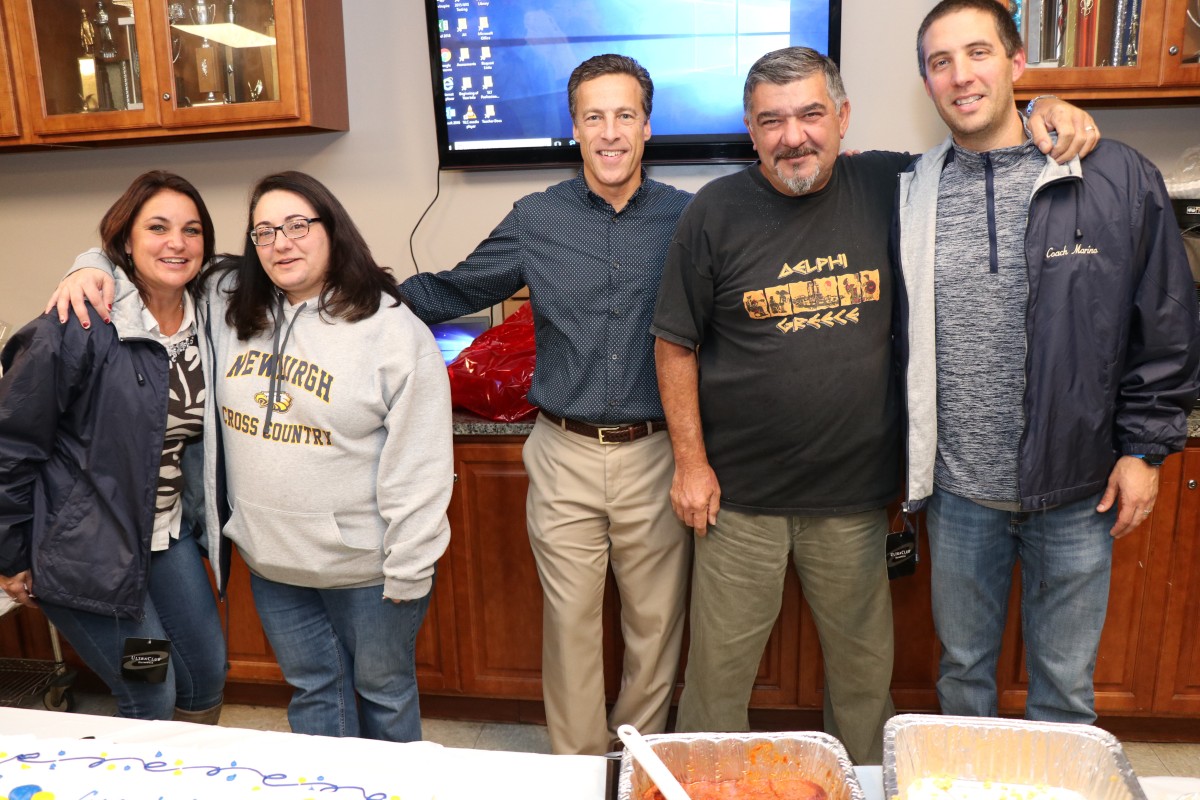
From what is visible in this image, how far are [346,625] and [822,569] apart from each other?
0.95 meters

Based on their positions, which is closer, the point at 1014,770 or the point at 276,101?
the point at 1014,770

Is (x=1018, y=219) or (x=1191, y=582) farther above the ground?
(x=1018, y=219)

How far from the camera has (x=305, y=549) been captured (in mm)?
1592

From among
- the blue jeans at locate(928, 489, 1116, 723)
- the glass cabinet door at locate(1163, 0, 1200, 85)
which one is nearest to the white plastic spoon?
the blue jeans at locate(928, 489, 1116, 723)

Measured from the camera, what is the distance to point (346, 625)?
65.9 inches

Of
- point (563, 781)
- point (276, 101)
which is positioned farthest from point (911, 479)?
point (276, 101)

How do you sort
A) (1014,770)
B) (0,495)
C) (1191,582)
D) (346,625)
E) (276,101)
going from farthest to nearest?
(276,101) < (1191,582) < (346,625) < (0,495) < (1014,770)

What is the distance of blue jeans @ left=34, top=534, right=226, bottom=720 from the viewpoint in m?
1.64

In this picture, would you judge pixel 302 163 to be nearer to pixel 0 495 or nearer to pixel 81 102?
pixel 81 102

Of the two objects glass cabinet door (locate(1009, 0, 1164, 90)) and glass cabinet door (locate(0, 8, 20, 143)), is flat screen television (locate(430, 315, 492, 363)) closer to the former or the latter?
glass cabinet door (locate(0, 8, 20, 143))

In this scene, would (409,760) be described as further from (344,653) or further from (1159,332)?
(1159,332)

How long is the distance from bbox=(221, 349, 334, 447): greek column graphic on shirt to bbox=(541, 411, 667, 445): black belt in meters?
0.58

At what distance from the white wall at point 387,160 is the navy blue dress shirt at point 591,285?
2.69 ft

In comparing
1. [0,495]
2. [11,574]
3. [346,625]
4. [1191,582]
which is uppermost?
[0,495]
